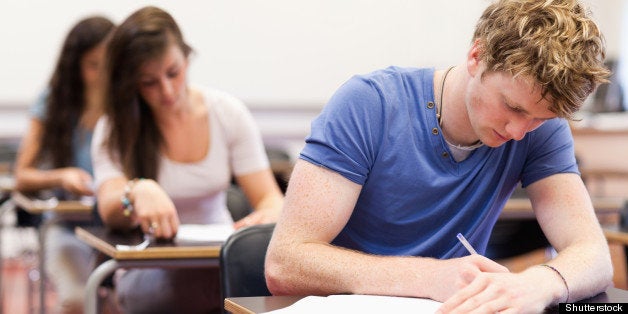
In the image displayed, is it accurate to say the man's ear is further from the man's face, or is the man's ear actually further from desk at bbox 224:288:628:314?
desk at bbox 224:288:628:314

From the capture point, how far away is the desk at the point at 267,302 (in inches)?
50.3

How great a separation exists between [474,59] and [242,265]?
0.64m

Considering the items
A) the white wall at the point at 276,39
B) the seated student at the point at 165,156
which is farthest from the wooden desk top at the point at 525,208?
the white wall at the point at 276,39

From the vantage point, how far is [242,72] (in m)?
6.53

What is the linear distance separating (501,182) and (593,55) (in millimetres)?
357

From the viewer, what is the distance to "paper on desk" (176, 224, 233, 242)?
2215mm

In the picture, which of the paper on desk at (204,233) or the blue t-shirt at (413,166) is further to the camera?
the paper on desk at (204,233)

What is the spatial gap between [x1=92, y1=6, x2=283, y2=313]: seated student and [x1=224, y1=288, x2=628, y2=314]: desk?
2.85 feet

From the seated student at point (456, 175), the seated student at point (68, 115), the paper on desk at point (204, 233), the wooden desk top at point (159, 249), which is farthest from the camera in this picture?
the seated student at point (68, 115)

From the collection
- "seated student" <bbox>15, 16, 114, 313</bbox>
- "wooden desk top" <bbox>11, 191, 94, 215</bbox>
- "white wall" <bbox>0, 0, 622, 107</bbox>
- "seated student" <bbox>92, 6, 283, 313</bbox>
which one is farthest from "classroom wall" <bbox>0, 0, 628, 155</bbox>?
"seated student" <bbox>92, 6, 283, 313</bbox>

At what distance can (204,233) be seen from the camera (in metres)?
2.30

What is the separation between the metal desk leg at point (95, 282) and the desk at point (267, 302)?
0.75 m

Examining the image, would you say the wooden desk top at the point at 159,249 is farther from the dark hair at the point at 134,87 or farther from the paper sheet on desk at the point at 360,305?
the paper sheet on desk at the point at 360,305

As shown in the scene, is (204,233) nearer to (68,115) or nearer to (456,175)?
(456,175)
